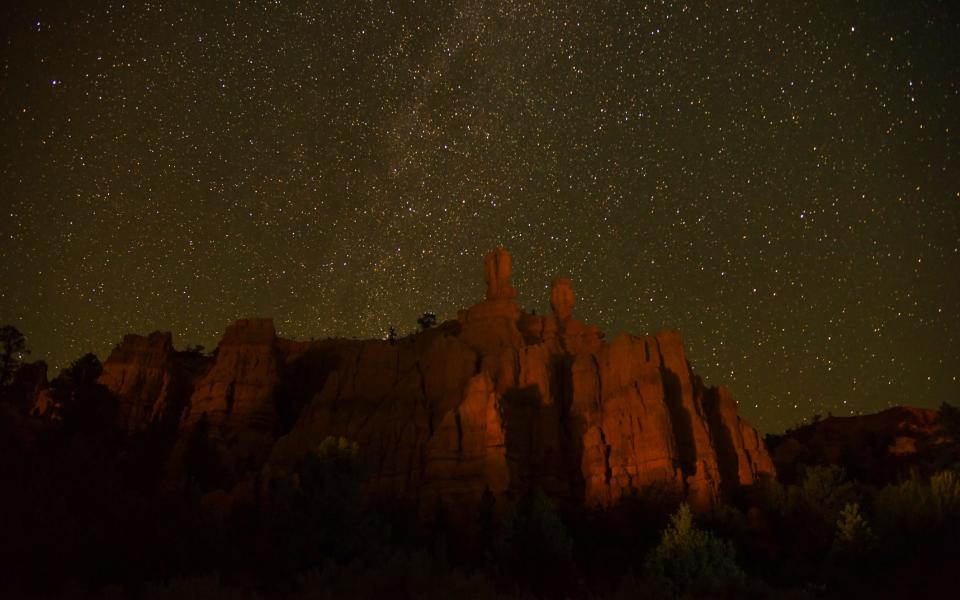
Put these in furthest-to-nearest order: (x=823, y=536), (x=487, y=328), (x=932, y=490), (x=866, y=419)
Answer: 1. (x=866, y=419)
2. (x=487, y=328)
3. (x=823, y=536)
4. (x=932, y=490)

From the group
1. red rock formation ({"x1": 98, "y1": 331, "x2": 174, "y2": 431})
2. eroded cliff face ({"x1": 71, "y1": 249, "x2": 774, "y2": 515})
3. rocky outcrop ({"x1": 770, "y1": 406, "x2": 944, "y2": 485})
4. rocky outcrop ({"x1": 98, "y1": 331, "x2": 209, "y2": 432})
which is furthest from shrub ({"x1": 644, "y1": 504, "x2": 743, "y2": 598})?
red rock formation ({"x1": 98, "y1": 331, "x2": 174, "y2": 431})

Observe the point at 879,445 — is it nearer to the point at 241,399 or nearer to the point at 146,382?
the point at 241,399

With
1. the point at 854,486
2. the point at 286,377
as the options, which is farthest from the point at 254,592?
the point at 286,377

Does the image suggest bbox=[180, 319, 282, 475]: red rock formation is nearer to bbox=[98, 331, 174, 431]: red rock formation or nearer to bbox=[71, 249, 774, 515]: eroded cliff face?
bbox=[71, 249, 774, 515]: eroded cliff face

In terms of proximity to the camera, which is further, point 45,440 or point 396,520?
point 45,440

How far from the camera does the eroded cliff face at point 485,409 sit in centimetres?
5094

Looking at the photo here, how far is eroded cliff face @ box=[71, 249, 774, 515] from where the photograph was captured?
50.9 metres

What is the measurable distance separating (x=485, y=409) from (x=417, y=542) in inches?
450

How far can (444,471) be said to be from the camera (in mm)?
50062

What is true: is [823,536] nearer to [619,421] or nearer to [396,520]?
[619,421]

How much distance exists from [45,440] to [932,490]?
4507 cm

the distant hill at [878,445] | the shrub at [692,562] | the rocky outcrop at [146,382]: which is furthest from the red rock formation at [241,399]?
the distant hill at [878,445]

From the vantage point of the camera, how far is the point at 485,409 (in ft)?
169

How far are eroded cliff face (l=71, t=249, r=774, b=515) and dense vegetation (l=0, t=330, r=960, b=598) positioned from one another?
3296 millimetres
